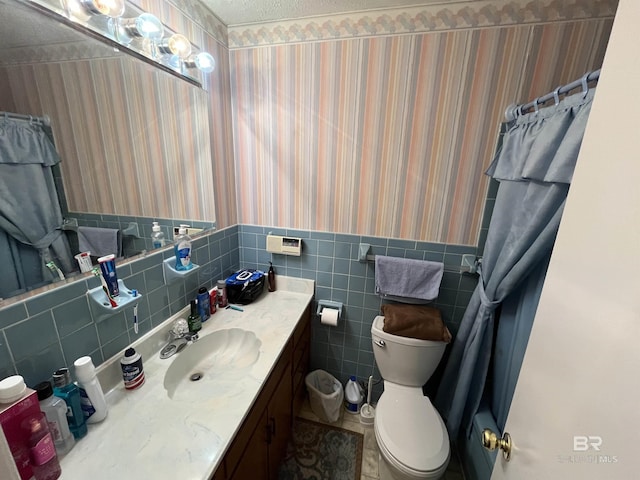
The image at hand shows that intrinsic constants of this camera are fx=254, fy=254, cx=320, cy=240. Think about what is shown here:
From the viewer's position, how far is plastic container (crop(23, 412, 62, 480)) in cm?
57

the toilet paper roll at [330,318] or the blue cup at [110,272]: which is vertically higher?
the blue cup at [110,272]

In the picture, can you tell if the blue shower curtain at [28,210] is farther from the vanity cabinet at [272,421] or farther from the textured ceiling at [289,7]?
the textured ceiling at [289,7]

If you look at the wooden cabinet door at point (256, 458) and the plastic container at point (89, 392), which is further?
the wooden cabinet door at point (256, 458)

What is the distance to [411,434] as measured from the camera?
121cm

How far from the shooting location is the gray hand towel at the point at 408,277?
4.77 feet

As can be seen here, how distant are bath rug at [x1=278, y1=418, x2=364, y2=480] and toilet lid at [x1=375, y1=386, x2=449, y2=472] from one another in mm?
380

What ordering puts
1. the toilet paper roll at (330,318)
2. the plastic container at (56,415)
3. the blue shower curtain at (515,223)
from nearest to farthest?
the plastic container at (56,415) → the blue shower curtain at (515,223) → the toilet paper roll at (330,318)

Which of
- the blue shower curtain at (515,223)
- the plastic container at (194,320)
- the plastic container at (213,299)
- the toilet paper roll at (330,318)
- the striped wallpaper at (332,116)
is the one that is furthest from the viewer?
the toilet paper roll at (330,318)

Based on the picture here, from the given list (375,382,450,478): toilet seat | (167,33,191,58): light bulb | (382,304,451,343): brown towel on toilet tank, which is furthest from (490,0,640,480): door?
(167,33,191,58): light bulb

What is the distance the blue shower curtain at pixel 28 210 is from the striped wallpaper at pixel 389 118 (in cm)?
94

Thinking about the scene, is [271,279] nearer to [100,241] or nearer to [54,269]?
[100,241]

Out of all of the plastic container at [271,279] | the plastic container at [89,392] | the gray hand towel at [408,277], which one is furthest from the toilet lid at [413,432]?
the plastic container at [89,392]

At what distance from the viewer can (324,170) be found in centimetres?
149

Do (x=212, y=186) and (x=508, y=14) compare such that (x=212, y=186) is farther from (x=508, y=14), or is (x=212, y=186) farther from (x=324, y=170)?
(x=508, y=14)
